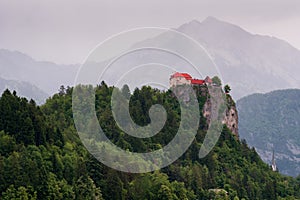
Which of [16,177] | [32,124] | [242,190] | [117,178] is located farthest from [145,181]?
[242,190]

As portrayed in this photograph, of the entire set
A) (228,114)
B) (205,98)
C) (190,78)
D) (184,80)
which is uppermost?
(190,78)

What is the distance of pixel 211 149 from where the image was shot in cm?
11731

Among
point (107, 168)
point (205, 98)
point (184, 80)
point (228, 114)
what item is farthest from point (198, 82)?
point (107, 168)

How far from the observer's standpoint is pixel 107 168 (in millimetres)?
78688

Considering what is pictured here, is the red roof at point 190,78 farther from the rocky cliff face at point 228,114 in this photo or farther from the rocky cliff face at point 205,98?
the rocky cliff face at point 228,114

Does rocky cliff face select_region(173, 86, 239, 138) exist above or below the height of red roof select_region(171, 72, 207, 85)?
below

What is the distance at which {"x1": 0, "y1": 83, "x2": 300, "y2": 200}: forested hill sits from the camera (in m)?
69.3

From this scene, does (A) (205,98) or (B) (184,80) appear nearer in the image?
(A) (205,98)

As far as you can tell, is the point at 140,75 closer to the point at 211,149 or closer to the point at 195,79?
the point at 211,149

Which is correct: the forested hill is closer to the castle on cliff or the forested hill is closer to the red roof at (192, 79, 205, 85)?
the red roof at (192, 79, 205, 85)

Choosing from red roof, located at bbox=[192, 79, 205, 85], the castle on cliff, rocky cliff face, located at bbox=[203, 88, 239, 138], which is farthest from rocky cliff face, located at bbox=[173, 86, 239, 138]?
the castle on cliff

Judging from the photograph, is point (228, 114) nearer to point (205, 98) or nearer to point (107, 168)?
point (205, 98)

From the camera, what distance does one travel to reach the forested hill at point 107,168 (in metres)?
69.3

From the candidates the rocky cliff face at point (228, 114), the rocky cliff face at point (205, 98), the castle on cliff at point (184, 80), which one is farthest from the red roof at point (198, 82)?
the rocky cliff face at point (228, 114)
